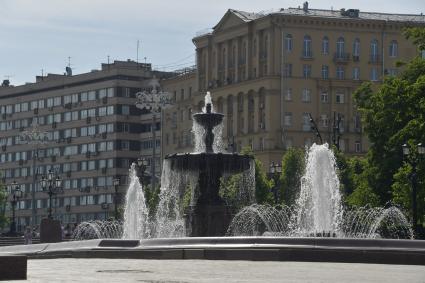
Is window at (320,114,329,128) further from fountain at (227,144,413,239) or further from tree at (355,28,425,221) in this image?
fountain at (227,144,413,239)

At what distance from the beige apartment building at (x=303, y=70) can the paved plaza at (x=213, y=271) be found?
88747 millimetres

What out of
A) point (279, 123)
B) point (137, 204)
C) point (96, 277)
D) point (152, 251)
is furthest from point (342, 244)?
point (279, 123)

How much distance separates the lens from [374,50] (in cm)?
12462

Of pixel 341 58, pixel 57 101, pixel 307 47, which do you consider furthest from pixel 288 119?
pixel 57 101

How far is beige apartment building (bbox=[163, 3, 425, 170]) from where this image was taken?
121250 mm

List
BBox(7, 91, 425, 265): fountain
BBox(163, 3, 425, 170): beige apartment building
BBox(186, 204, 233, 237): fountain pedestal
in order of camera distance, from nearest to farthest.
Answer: BBox(7, 91, 425, 265): fountain
BBox(186, 204, 233, 237): fountain pedestal
BBox(163, 3, 425, 170): beige apartment building

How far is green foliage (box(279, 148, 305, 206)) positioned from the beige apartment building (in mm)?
23572

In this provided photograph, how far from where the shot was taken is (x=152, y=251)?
1329 inches

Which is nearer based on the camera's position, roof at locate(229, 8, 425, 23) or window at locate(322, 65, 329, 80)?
window at locate(322, 65, 329, 80)

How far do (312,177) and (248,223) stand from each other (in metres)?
6.54

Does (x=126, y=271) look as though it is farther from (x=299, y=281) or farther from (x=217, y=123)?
(x=217, y=123)

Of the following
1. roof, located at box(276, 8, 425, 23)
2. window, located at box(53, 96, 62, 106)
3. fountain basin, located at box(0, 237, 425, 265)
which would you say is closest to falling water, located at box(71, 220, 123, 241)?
fountain basin, located at box(0, 237, 425, 265)

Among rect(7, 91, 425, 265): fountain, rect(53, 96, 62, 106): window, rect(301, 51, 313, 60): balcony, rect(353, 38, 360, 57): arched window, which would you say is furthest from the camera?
rect(53, 96, 62, 106): window

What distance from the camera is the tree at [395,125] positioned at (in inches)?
2277
